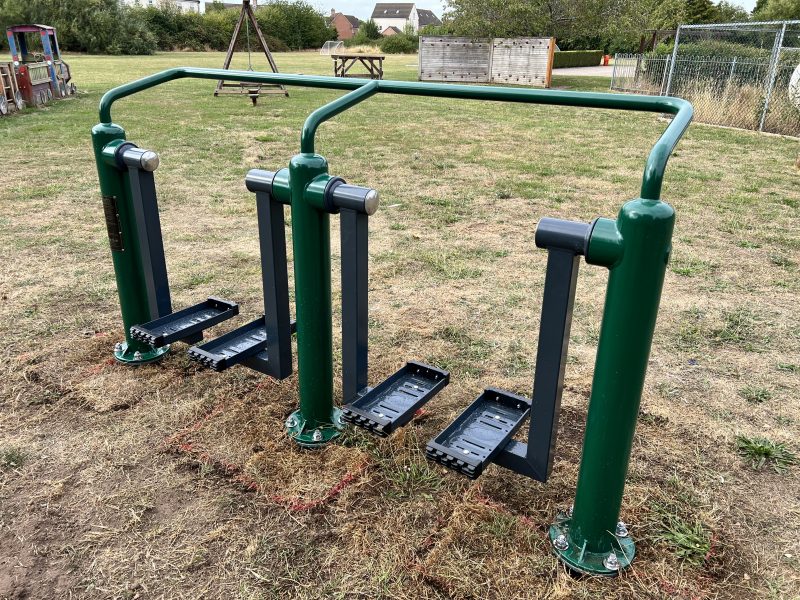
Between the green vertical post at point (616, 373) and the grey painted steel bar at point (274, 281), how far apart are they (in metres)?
1.12

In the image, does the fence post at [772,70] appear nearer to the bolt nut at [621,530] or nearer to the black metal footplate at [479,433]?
the black metal footplate at [479,433]

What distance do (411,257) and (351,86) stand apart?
206cm

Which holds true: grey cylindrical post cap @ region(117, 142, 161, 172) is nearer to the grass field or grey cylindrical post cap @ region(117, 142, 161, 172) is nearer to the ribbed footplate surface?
the ribbed footplate surface

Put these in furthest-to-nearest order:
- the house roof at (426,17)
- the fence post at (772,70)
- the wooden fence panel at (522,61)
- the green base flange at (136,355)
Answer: the house roof at (426,17)
the wooden fence panel at (522,61)
the fence post at (772,70)
the green base flange at (136,355)

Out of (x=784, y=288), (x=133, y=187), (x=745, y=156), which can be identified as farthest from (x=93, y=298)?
(x=745, y=156)

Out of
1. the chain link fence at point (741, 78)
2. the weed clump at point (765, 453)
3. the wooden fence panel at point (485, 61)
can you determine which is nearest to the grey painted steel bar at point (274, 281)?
the weed clump at point (765, 453)

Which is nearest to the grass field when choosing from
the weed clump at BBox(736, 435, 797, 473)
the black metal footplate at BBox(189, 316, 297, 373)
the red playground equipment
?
the weed clump at BBox(736, 435, 797, 473)

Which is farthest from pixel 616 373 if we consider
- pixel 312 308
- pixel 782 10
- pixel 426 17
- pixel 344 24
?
pixel 426 17

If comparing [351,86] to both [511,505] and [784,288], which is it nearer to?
[511,505]

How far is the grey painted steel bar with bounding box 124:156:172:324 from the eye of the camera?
241 cm

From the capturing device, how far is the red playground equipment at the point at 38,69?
1114 centimetres

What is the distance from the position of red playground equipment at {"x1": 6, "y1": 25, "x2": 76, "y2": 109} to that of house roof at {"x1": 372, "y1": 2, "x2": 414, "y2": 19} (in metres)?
90.6

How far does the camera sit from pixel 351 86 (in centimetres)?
211

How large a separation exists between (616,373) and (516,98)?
79cm
